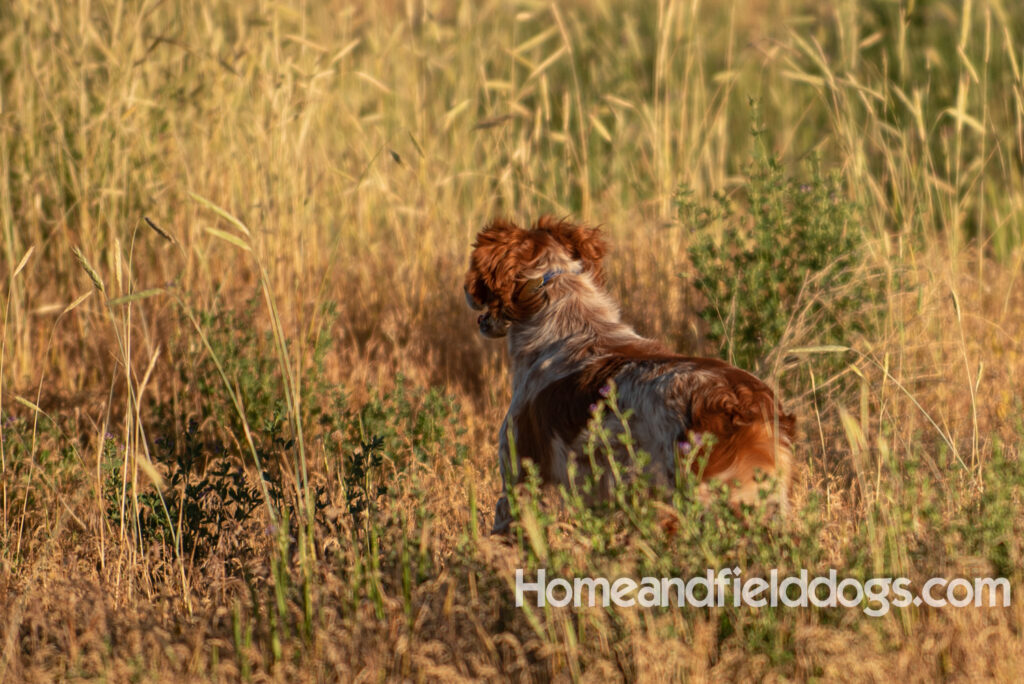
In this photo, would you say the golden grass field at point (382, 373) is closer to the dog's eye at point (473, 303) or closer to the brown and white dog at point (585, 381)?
the brown and white dog at point (585, 381)

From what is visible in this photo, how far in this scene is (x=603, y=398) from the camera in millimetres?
3053

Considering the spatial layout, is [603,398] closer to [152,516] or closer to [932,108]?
[152,516]

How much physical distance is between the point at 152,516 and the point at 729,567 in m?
1.85

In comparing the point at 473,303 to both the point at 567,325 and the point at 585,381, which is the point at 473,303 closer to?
the point at 567,325

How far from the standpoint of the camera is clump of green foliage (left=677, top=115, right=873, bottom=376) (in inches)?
173

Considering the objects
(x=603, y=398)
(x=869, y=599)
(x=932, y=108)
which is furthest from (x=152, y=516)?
(x=932, y=108)

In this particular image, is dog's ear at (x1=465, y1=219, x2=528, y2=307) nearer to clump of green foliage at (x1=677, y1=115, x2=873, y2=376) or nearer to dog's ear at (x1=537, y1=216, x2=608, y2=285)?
dog's ear at (x1=537, y1=216, x2=608, y2=285)

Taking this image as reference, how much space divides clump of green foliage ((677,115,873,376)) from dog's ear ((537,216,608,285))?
2.08 ft

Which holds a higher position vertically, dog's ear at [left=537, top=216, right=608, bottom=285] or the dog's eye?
dog's ear at [left=537, top=216, right=608, bottom=285]

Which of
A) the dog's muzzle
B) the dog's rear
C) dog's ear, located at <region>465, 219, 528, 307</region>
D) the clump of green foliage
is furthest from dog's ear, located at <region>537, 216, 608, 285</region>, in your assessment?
the dog's rear

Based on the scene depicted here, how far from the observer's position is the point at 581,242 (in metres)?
3.84

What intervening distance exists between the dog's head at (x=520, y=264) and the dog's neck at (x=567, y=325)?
0.03 meters

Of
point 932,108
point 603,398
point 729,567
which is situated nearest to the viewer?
point 729,567

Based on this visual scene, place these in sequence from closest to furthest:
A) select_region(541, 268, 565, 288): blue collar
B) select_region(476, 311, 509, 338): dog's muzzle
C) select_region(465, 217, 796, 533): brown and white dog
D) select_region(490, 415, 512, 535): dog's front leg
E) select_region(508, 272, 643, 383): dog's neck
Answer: select_region(465, 217, 796, 533): brown and white dog < select_region(490, 415, 512, 535): dog's front leg < select_region(508, 272, 643, 383): dog's neck < select_region(541, 268, 565, 288): blue collar < select_region(476, 311, 509, 338): dog's muzzle
